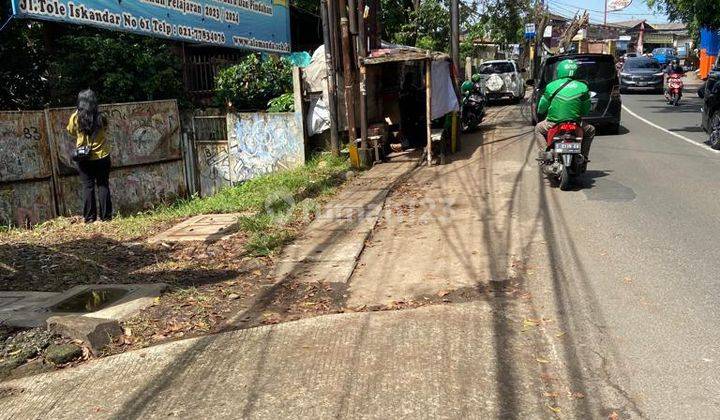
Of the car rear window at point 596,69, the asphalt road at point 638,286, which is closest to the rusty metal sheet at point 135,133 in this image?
the asphalt road at point 638,286

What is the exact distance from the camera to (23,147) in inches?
393

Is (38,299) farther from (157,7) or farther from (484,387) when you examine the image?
(157,7)

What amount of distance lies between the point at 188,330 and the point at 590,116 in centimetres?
1191

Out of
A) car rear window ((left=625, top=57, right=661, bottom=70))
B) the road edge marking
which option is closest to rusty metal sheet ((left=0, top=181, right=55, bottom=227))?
the road edge marking

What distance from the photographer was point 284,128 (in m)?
12.7

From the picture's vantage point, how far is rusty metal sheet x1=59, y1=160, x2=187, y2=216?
34.9 ft

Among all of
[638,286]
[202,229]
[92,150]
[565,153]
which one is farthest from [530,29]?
[638,286]

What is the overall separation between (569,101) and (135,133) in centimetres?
738

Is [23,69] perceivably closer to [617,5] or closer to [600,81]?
[600,81]

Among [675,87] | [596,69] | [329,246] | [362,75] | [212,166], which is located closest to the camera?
[329,246]

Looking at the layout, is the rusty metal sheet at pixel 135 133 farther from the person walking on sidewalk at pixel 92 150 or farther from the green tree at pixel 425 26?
the green tree at pixel 425 26

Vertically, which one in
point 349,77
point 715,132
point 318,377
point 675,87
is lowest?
point 318,377

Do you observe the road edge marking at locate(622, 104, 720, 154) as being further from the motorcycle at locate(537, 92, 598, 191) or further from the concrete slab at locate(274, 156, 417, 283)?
the concrete slab at locate(274, 156, 417, 283)

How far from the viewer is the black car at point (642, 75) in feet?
91.7
